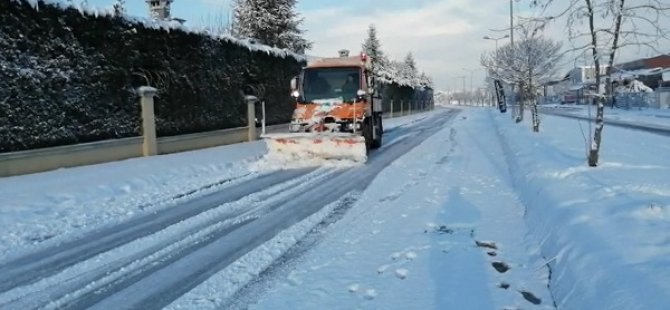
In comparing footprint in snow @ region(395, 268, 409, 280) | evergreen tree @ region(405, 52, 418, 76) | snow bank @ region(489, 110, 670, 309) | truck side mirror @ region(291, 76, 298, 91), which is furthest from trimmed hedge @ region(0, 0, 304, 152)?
evergreen tree @ region(405, 52, 418, 76)

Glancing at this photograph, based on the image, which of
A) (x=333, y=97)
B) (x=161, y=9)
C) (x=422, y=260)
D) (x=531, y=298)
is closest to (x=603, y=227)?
(x=531, y=298)

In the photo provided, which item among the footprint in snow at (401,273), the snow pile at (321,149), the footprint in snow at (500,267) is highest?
the snow pile at (321,149)

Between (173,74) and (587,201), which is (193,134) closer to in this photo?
(173,74)

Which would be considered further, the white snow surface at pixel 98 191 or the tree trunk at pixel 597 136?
the tree trunk at pixel 597 136

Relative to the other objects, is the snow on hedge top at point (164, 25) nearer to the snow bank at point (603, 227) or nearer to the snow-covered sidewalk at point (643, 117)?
the snow bank at point (603, 227)

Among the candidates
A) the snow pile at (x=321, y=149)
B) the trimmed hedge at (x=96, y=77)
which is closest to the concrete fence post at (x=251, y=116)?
the trimmed hedge at (x=96, y=77)

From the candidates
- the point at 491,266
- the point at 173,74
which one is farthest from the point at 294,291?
the point at 173,74

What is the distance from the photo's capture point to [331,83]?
52.5 ft

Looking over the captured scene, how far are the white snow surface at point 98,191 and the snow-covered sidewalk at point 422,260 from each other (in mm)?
3335

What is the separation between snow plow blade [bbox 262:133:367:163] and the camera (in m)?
14.2

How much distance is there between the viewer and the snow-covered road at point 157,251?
492 centimetres

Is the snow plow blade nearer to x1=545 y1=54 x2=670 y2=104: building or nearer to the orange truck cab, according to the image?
the orange truck cab

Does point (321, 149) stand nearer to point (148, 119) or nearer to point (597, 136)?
point (148, 119)

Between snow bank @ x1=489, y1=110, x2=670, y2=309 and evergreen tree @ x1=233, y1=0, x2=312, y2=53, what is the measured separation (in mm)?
25695
